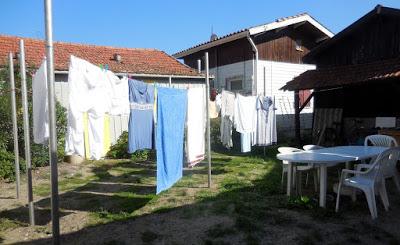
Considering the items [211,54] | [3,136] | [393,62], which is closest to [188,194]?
[3,136]

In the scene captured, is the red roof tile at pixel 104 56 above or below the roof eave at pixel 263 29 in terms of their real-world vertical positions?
below

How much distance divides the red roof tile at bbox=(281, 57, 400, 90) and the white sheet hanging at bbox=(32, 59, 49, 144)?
28.5 ft

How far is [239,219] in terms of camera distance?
5.25m

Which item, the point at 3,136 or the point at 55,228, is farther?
the point at 3,136

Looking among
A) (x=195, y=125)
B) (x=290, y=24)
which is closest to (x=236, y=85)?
(x=290, y=24)

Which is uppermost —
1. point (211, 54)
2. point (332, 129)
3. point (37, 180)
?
point (211, 54)

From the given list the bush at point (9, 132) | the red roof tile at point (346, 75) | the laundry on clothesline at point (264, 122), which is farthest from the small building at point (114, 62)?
the laundry on clothesline at point (264, 122)

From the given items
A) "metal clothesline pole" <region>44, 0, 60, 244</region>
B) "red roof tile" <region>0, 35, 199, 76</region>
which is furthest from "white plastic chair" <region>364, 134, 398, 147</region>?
"red roof tile" <region>0, 35, 199, 76</region>

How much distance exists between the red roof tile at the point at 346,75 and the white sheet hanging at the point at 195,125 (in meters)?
5.68

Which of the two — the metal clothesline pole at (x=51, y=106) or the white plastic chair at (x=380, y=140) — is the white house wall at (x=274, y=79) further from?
the metal clothesline pole at (x=51, y=106)

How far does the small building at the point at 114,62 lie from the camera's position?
11.8 metres

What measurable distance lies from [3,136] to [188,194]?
544 centimetres

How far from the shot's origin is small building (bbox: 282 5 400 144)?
11203mm

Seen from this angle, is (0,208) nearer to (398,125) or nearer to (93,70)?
(93,70)
